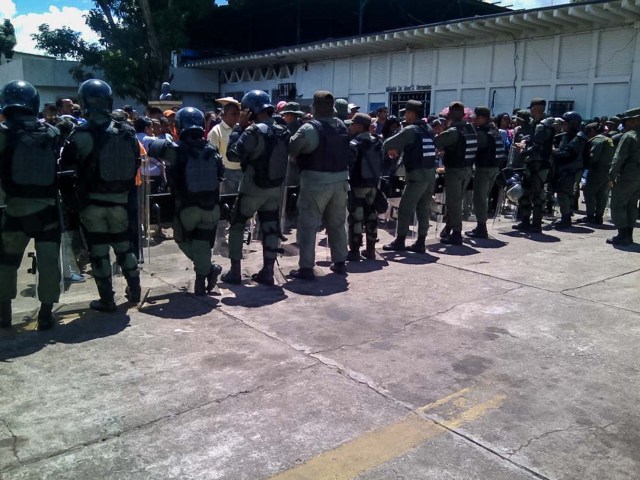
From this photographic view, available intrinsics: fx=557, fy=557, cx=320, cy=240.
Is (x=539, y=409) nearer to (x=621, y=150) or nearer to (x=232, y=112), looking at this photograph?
(x=232, y=112)

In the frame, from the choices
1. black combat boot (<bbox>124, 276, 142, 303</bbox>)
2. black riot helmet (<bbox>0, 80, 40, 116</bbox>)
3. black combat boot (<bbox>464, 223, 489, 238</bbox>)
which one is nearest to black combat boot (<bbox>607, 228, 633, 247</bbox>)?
black combat boot (<bbox>464, 223, 489, 238</bbox>)

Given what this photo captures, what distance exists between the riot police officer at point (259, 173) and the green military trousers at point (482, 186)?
400 centimetres

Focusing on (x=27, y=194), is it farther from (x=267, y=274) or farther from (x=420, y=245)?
(x=420, y=245)

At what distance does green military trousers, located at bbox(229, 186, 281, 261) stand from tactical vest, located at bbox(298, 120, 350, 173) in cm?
47

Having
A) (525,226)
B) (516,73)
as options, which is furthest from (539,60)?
(525,226)

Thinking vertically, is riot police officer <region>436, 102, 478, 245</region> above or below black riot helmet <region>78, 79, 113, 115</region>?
below

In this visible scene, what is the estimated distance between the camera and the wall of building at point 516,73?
1409cm

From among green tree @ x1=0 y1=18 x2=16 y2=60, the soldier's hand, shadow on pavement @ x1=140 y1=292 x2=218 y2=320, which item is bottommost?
shadow on pavement @ x1=140 y1=292 x2=218 y2=320

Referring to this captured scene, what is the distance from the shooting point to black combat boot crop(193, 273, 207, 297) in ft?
18.5

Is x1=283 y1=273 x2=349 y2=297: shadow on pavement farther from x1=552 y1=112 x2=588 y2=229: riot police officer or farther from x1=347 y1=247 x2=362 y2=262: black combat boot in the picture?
x1=552 y1=112 x2=588 y2=229: riot police officer

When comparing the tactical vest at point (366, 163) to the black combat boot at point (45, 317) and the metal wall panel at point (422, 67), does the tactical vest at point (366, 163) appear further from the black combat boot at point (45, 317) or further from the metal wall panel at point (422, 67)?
the metal wall panel at point (422, 67)

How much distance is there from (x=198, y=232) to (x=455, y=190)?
424 centimetres

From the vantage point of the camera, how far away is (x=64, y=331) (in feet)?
15.4

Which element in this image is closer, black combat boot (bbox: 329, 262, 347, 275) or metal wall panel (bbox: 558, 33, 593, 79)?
black combat boot (bbox: 329, 262, 347, 275)
